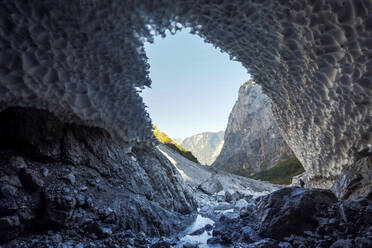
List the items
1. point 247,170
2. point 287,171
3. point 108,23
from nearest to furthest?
point 108,23 < point 287,171 < point 247,170

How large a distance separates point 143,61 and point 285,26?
11.6 ft

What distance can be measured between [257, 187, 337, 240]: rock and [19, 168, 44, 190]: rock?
4.52 metres

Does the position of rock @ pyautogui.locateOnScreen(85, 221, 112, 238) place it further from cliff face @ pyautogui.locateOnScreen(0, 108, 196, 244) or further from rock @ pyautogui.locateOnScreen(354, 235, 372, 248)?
rock @ pyautogui.locateOnScreen(354, 235, 372, 248)

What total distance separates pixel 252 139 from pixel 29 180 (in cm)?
8560

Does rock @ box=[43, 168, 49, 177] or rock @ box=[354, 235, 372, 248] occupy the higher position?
rock @ box=[43, 168, 49, 177]

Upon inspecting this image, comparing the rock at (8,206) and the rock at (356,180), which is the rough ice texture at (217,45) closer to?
the rock at (356,180)

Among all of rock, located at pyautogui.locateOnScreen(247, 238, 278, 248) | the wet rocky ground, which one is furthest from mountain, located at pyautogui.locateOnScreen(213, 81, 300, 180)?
rock, located at pyautogui.locateOnScreen(247, 238, 278, 248)

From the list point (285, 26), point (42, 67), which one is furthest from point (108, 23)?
point (285, 26)

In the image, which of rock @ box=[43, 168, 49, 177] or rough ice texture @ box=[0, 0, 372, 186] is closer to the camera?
rough ice texture @ box=[0, 0, 372, 186]

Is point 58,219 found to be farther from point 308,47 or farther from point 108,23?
point 308,47

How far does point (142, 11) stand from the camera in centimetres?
455

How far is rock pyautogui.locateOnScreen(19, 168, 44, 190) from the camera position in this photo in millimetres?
3748

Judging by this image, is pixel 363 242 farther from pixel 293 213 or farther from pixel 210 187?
pixel 210 187

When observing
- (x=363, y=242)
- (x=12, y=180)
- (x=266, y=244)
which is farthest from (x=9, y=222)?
(x=363, y=242)
